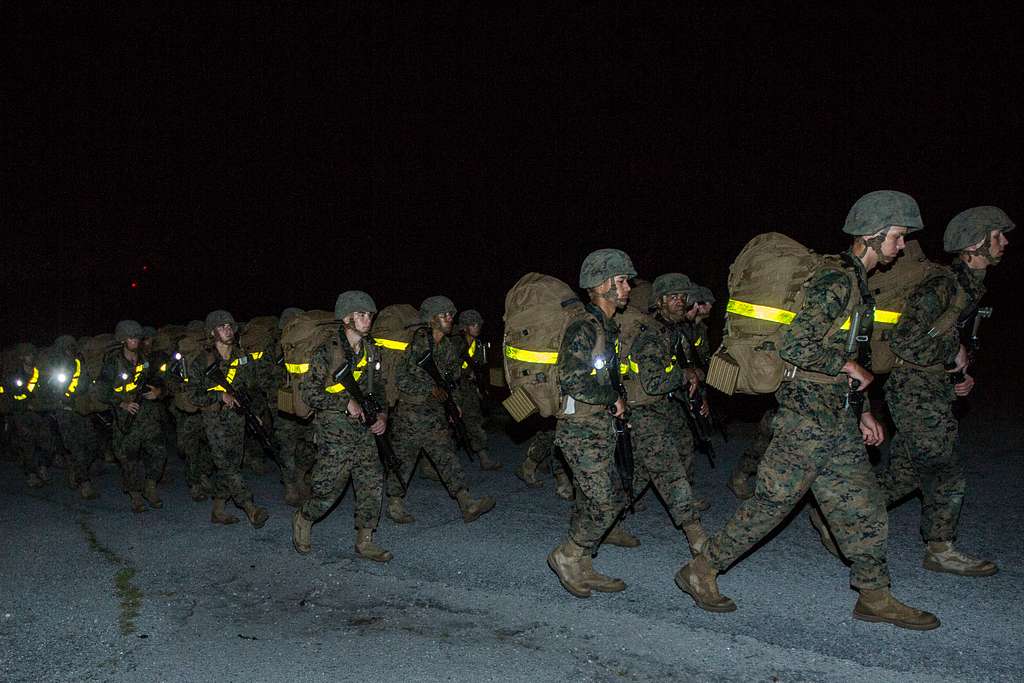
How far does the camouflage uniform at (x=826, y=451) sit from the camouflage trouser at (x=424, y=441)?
3.42 m

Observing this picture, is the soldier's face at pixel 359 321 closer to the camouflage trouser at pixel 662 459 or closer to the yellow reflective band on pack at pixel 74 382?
the camouflage trouser at pixel 662 459

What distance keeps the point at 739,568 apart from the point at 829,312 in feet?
6.95

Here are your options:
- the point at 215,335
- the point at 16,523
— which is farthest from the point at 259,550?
the point at 16,523

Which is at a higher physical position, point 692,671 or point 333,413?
point 333,413

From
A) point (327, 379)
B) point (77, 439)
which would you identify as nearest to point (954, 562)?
point (327, 379)

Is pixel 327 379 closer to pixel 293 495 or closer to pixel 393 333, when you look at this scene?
pixel 393 333

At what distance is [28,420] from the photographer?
10.5 meters

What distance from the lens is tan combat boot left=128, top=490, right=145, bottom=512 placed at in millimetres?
8086

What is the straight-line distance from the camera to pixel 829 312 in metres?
3.96

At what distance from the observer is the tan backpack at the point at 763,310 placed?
13.7 feet

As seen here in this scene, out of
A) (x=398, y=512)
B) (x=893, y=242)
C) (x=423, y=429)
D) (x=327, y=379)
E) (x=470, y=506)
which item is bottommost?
(x=398, y=512)

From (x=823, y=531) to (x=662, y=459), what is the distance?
1247mm

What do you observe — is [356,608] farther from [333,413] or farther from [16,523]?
[16,523]

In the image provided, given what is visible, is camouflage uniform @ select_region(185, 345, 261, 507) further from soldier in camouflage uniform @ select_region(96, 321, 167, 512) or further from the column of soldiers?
soldier in camouflage uniform @ select_region(96, 321, 167, 512)
